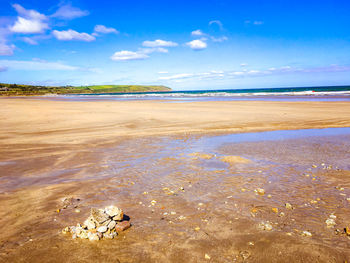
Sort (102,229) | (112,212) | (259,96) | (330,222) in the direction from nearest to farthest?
(102,229), (112,212), (330,222), (259,96)

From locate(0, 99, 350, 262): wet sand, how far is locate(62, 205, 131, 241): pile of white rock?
103mm

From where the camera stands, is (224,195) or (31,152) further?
(31,152)

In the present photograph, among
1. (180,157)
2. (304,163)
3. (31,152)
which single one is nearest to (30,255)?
(180,157)

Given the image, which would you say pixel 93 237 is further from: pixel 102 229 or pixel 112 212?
pixel 112 212

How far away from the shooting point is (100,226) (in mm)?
3281

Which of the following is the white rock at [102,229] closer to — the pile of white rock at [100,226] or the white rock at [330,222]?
the pile of white rock at [100,226]

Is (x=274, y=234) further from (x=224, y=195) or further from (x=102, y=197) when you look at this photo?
(x=102, y=197)

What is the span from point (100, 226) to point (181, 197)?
1.70 metres

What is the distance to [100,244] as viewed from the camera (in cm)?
307

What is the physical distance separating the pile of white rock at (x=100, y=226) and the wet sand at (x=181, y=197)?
10 cm

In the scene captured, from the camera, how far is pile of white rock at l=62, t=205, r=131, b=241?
3.19m

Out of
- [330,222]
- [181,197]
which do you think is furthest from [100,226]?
[330,222]

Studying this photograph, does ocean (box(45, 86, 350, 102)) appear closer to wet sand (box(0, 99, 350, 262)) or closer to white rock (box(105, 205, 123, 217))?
wet sand (box(0, 99, 350, 262))

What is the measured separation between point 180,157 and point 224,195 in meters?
2.88
